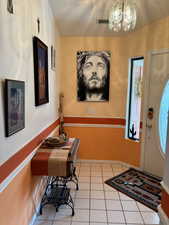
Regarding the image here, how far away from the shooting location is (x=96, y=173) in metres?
3.16

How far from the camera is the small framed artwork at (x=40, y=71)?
1909 millimetres

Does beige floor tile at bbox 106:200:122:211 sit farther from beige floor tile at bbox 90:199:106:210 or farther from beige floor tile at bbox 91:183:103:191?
beige floor tile at bbox 91:183:103:191

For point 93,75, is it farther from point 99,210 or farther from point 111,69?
point 99,210

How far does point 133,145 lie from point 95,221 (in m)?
1.62

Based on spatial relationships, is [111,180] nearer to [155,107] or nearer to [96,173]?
[96,173]

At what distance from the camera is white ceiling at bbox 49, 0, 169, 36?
8.14 ft

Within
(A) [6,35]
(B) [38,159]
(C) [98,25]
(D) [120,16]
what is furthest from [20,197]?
(C) [98,25]

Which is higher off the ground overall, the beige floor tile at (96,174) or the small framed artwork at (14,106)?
the small framed artwork at (14,106)

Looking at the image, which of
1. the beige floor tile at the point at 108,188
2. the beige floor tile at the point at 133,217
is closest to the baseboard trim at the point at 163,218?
the beige floor tile at the point at 133,217

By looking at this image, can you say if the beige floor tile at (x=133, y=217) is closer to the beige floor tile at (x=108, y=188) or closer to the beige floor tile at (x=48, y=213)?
the beige floor tile at (x=108, y=188)

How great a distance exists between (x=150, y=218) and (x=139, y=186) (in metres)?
0.65

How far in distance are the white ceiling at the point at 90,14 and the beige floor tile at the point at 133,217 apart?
2.73 m

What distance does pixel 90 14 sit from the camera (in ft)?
9.08

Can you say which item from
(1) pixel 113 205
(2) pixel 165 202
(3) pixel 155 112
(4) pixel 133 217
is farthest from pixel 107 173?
(2) pixel 165 202
